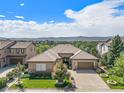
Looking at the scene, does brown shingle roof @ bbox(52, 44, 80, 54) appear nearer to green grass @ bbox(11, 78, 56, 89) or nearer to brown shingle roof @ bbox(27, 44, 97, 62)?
brown shingle roof @ bbox(27, 44, 97, 62)

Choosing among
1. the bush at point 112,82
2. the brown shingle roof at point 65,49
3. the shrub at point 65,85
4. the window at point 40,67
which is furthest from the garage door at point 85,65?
the shrub at point 65,85

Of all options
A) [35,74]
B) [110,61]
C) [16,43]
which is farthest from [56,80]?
[16,43]

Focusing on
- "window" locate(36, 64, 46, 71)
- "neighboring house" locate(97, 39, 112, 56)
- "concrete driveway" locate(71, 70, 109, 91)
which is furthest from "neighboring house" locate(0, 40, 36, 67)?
"neighboring house" locate(97, 39, 112, 56)

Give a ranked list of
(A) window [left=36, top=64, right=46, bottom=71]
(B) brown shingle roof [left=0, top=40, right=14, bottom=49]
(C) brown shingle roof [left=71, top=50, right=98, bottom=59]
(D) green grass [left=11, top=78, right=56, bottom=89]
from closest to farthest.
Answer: (D) green grass [left=11, top=78, right=56, bottom=89], (A) window [left=36, top=64, right=46, bottom=71], (C) brown shingle roof [left=71, top=50, right=98, bottom=59], (B) brown shingle roof [left=0, top=40, right=14, bottom=49]

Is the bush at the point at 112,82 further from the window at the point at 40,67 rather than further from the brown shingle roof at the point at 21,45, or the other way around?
the brown shingle roof at the point at 21,45

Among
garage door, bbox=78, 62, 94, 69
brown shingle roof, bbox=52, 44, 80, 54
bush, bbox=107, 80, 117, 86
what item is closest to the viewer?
bush, bbox=107, 80, 117, 86

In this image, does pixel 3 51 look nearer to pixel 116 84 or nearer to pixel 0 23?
pixel 0 23

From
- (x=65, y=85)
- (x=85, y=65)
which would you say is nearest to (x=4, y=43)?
(x=85, y=65)
